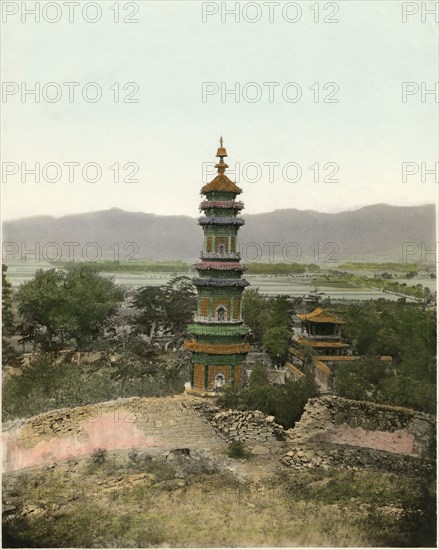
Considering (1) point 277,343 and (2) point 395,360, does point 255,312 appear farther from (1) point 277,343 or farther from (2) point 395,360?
(2) point 395,360

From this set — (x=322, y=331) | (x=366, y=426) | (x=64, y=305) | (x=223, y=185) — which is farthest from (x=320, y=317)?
(x=64, y=305)

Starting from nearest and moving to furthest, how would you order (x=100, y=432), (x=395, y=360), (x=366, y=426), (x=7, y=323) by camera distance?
(x=100, y=432) → (x=366, y=426) → (x=395, y=360) → (x=7, y=323)

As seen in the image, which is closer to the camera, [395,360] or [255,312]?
[395,360]

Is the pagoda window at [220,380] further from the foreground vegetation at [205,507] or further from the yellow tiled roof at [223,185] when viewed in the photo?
the yellow tiled roof at [223,185]

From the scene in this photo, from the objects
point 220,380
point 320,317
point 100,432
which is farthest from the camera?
point 320,317

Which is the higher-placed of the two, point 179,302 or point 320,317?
point 179,302

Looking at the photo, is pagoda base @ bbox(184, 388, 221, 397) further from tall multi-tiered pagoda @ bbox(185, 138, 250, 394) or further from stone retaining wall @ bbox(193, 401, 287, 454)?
stone retaining wall @ bbox(193, 401, 287, 454)

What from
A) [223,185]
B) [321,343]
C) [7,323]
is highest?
[223,185]
